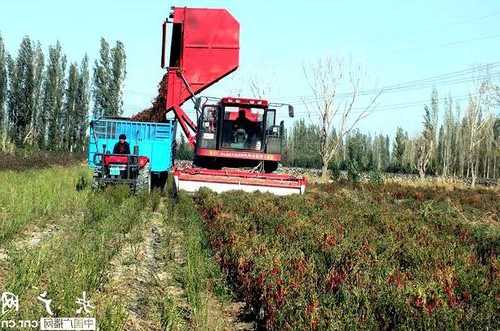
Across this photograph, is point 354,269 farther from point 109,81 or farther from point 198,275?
point 109,81


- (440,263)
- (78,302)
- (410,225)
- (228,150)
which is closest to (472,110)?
(228,150)

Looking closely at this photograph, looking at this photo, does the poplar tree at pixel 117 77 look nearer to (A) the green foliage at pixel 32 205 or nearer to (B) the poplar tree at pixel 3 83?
(B) the poplar tree at pixel 3 83

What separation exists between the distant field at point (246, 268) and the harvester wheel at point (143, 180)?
3177 mm

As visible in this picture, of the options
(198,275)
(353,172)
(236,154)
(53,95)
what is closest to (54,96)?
(53,95)

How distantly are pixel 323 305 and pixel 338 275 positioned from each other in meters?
0.76

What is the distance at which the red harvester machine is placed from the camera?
15695 millimetres

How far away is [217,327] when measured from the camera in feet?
14.6

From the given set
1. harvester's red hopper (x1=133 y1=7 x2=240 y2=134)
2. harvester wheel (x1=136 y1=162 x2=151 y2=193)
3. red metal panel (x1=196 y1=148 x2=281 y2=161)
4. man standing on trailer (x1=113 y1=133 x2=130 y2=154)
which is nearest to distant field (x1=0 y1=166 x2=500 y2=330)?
harvester wheel (x1=136 y1=162 x2=151 y2=193)

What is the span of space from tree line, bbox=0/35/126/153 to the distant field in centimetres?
4314

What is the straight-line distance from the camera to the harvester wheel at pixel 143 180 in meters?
13.9

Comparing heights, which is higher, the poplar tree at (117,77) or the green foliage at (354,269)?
the poplar tree at (117,77)

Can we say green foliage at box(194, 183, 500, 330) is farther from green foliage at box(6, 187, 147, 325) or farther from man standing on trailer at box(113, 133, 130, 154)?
man standing on trailer at box(113, 133, 130, 154)

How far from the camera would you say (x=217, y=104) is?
1625cm

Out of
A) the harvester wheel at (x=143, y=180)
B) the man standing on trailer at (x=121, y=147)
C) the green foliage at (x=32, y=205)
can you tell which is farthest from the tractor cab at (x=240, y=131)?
the green foliage at (x=32, y=205)
